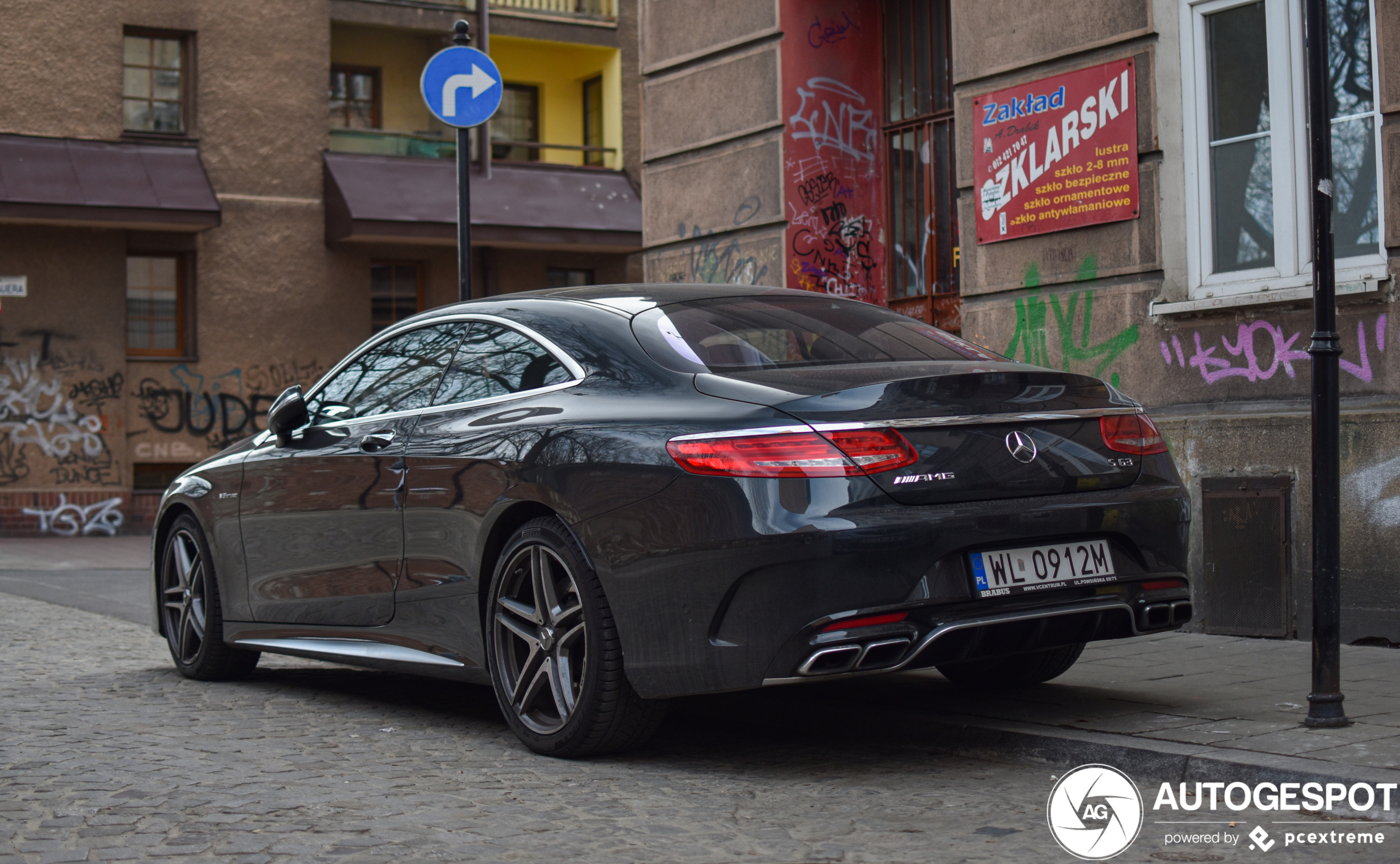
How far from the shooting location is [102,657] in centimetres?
831

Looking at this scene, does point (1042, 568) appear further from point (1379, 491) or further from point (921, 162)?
point (921, 162)

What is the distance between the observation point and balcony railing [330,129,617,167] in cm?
2395

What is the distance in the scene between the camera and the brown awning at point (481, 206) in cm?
2283

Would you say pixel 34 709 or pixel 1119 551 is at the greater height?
pixel 1119 551

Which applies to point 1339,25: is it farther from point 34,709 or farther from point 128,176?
point 128,176

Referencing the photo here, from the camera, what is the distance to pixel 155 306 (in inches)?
903

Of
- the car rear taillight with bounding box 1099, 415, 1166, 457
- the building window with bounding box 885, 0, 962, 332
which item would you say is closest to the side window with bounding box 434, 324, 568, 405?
the car rear taillight with bounding box 1099, 415, 1166, 457

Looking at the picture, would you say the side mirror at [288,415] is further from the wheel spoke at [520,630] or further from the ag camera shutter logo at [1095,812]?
the ag camera shutter logo at [1095,812]

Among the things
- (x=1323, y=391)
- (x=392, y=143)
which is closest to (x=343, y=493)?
(x=1323, y=391)

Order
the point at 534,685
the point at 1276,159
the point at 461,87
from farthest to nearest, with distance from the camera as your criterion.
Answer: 1. the point at 461,87
2. the point at 1276,159
3. the point at 534,685

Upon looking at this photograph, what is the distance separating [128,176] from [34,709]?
54.5ft

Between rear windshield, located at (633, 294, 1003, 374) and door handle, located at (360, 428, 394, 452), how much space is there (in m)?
1.20

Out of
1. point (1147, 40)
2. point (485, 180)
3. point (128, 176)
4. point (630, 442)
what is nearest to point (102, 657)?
point (630, 442)

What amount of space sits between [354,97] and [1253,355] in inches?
767
